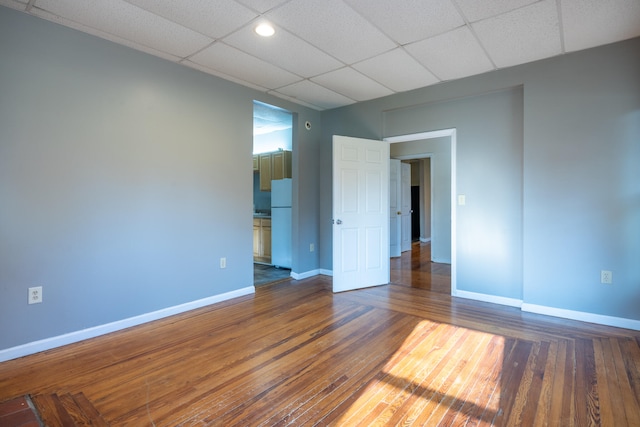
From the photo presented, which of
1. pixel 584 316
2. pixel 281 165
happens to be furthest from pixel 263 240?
pixel 584 316

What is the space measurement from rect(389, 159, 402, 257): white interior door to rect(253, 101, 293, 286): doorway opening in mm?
2264

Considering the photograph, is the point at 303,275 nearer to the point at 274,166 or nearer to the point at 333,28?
the point at 274,166

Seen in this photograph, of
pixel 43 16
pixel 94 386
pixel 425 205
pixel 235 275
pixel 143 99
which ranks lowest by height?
pixel 94 386

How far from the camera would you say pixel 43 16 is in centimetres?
244

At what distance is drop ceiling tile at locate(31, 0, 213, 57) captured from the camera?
91.0 inches

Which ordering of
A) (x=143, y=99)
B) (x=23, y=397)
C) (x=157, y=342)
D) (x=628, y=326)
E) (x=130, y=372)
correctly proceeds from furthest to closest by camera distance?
(x=143, y=99), (x=628, y=326), (x=157, y=342), (x=130, y=372), (x=23, y=397)

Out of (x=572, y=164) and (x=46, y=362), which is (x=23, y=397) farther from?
(x=572, y=164)

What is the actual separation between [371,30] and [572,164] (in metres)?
2.28

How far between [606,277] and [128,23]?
4.63m

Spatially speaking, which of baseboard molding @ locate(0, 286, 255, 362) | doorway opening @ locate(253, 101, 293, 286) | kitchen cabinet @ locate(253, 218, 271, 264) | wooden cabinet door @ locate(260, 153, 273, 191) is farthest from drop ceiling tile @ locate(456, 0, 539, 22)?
kitchen cabinet @ locate(253, 218, 271, 264)

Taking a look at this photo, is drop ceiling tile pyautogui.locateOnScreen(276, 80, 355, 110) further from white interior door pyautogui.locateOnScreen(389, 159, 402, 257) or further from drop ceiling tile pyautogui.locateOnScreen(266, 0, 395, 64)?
white interior door pyautogui.locateOnScreen(389, 159, 402, 257)

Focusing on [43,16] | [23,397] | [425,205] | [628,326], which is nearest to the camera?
[23,397]

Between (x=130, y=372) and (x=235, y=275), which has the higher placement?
(x=235, y=275)

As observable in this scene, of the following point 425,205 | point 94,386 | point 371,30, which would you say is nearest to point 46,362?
point 94,386
